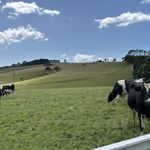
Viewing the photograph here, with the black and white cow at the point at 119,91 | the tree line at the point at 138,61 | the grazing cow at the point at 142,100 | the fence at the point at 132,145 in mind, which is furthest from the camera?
the tree line at the point at 138,61

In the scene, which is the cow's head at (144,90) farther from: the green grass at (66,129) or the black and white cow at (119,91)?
the black and white cow at (119,91)

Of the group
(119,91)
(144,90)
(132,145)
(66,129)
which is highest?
(144,90)

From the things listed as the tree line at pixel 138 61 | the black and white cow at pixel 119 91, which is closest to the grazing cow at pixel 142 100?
the black and white cow at pixel 119 91

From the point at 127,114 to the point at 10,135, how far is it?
6184mm

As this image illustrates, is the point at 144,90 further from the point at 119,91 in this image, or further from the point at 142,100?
the point at 119,91

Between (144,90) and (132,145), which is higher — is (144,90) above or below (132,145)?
above

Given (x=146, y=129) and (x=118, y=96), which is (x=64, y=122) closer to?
Answer: (x=146, y=129)

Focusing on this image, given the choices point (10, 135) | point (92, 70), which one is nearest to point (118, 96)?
point (10, 135)

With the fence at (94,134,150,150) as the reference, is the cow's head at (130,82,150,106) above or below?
above

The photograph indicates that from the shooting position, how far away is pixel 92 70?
11888 cm

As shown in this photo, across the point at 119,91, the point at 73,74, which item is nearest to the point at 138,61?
the point at 73,74

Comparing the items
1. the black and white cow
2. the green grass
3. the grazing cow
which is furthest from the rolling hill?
the grazing cow

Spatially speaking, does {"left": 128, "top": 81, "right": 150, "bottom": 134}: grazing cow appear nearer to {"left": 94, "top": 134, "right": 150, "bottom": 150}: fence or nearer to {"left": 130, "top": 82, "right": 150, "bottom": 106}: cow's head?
{"left": 130, "top": 82, "right": 150, "bottom": 106}: cow's head

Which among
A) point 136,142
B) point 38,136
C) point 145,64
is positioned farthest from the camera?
point 145,64
